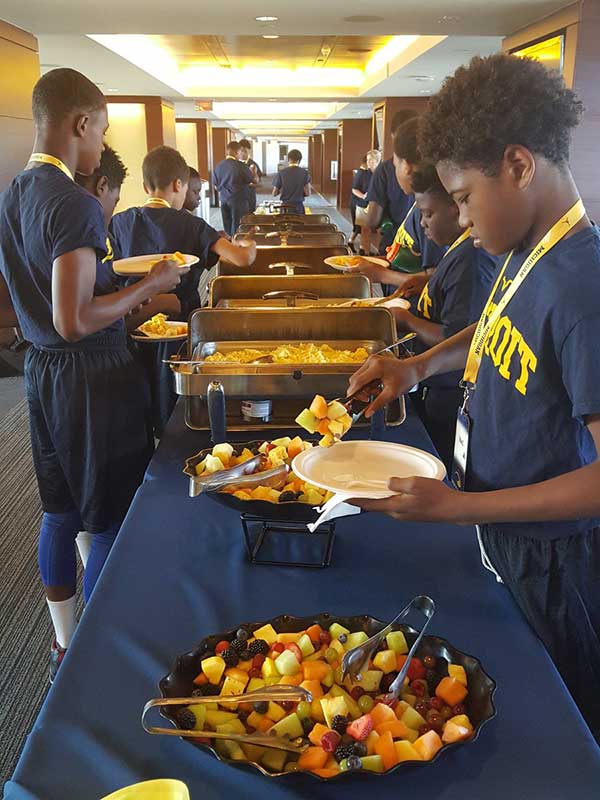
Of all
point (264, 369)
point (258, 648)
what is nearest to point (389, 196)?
point (264, 369)

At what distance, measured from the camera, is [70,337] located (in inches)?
57.1

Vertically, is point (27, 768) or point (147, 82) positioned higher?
point (147, 82)

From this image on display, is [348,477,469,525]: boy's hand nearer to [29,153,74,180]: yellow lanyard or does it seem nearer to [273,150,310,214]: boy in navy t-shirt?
[29,153,74,180]: yellow lanyard

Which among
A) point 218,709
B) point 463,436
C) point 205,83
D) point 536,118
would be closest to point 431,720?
point 218,709

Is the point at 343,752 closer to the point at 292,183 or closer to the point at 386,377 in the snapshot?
the point at 386,377

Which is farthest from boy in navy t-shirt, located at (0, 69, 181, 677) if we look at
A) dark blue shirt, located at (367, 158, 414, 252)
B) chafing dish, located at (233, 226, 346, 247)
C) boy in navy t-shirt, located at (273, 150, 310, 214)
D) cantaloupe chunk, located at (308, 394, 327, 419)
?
boy in navy t-shirt, located at (273, 150, 310, 214)

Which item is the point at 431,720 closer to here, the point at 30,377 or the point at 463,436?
the point at 463,436

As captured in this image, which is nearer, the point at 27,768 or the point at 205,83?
the point at 27,768

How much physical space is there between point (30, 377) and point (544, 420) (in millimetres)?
1116

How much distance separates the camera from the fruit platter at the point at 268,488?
1059mm

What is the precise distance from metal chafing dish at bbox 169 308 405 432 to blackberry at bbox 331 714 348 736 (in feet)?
2.80

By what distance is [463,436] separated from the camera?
112 cm

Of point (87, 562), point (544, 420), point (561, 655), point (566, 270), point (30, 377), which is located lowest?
point (87, 562)

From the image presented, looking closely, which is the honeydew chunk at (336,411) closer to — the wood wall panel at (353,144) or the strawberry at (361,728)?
the strawberry at (361,728)
